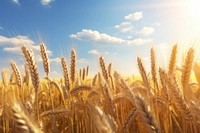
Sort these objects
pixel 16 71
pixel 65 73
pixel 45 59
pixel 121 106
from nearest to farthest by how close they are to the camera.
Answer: pixel 121 106, pixel 45 59, pixel 65 73, pixel 16 71

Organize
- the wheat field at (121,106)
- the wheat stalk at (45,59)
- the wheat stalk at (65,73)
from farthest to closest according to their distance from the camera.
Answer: the wheat stalk at (65,73)
the wheat stalk at (45,59)
the wheat field at (121,106)

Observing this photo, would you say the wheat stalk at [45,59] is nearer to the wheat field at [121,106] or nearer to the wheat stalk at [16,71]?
the wheat field at [121,106]

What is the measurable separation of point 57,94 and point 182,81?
3.57 meters

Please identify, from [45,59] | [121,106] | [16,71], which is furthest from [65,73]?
[121,106]

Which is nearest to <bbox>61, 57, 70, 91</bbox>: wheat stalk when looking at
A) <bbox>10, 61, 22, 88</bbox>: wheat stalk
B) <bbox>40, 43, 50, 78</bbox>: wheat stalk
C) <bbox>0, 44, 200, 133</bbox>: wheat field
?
<bbox>0, 44, 200, 133</bbox>: wheat field

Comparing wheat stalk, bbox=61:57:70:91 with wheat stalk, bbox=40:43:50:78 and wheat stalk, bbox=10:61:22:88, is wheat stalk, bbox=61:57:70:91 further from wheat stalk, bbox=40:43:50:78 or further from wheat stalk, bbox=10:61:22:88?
wheat stalk, bbox=10:61:22:88

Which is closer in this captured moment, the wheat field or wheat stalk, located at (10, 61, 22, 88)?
the wheat field

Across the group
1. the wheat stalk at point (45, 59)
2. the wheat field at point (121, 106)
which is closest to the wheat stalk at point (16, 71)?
the wheat field at point (121, 106)

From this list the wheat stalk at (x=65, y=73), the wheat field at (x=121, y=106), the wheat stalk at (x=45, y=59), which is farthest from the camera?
the wheat stalk at (x=65, y=73)

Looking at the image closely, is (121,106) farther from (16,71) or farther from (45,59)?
(16,71)

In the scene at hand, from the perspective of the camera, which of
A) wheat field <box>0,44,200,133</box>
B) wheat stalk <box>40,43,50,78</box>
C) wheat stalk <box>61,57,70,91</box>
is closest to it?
wheat field <box>0,44,200,133</box>

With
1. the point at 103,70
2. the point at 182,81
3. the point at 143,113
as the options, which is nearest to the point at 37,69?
the point at 103,70

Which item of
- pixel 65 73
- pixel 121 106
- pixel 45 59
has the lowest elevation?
pixel 121 106

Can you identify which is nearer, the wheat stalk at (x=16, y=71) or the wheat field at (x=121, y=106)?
the wheat field at (x=121, y=106)
